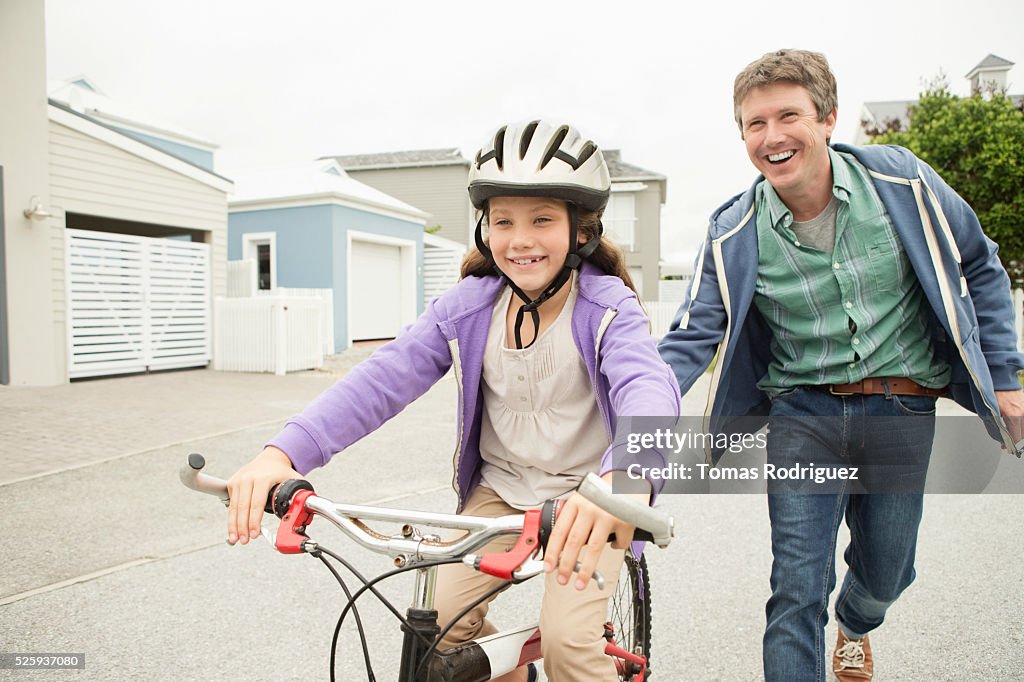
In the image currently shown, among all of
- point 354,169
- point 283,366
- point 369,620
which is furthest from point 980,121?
point 354,169

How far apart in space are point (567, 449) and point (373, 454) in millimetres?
6274

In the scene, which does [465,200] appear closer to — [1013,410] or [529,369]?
[1013,410]

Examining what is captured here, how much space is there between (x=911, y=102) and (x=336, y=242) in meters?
27.3

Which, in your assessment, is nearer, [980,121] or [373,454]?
[373,454]

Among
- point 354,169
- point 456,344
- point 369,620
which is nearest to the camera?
point 456,344

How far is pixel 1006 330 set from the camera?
303 centimetres

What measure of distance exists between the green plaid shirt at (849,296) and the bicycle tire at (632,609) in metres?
0.96

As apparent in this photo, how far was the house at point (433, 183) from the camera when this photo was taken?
34469 mm

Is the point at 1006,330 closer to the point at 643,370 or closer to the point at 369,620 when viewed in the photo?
the point at 643,370

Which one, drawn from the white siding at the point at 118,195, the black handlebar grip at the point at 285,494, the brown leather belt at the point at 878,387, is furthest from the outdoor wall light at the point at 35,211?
the brown leather belt at the point at 878,387

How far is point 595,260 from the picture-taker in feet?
9.36

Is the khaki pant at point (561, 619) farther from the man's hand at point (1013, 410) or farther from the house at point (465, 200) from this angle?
the house at point (465, 200)

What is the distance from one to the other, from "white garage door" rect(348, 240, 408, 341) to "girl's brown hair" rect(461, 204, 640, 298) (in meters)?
19.0

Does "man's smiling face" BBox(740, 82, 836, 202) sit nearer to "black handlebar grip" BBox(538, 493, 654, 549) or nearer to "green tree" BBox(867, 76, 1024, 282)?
"black handlebar grip" BBox(538, 493, 654, 549)
